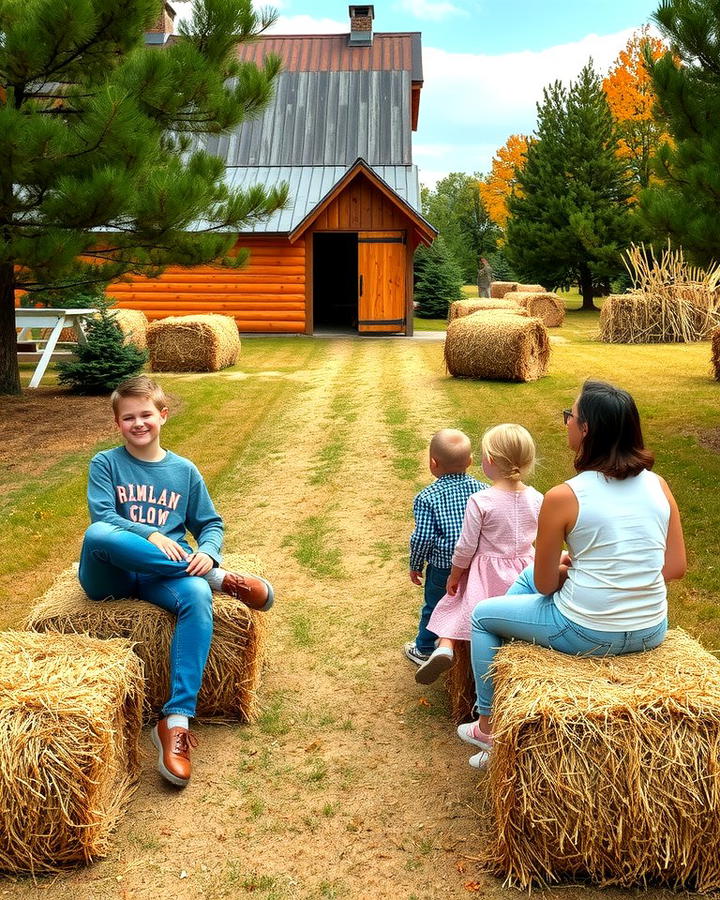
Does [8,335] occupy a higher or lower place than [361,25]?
lower

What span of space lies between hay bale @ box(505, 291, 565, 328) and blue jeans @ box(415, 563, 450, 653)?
19.0m

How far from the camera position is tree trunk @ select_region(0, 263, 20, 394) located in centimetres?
1053

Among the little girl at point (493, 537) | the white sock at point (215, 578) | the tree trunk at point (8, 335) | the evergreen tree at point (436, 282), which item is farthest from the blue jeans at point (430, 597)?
the evergreen tree at point (436, 282)

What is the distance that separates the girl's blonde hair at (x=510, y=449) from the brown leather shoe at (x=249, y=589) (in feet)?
3.43

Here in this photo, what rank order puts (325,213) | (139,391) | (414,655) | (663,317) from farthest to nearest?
(325,213), (663,317), (414,655), (139,391)

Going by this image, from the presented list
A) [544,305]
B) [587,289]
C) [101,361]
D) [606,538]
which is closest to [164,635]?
[606,538]

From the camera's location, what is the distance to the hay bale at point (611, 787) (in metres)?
2.77

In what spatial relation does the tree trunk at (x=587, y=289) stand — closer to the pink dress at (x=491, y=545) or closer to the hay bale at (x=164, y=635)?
the pink dress at (x=491, y=545)

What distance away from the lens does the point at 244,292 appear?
2002 centimetres

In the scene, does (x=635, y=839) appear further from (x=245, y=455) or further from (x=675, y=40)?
(x=675, y=40)

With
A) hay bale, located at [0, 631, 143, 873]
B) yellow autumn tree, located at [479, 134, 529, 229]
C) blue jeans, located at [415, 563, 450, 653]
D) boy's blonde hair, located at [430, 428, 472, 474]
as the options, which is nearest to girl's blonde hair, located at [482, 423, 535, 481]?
boy's blonde hair, located at [430, 428, 472, 474]

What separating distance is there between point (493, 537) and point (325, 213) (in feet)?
54.8

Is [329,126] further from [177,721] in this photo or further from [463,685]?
[177,721]

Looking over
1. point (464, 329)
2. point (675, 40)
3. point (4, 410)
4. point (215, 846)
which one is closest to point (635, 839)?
point (215, 846)
